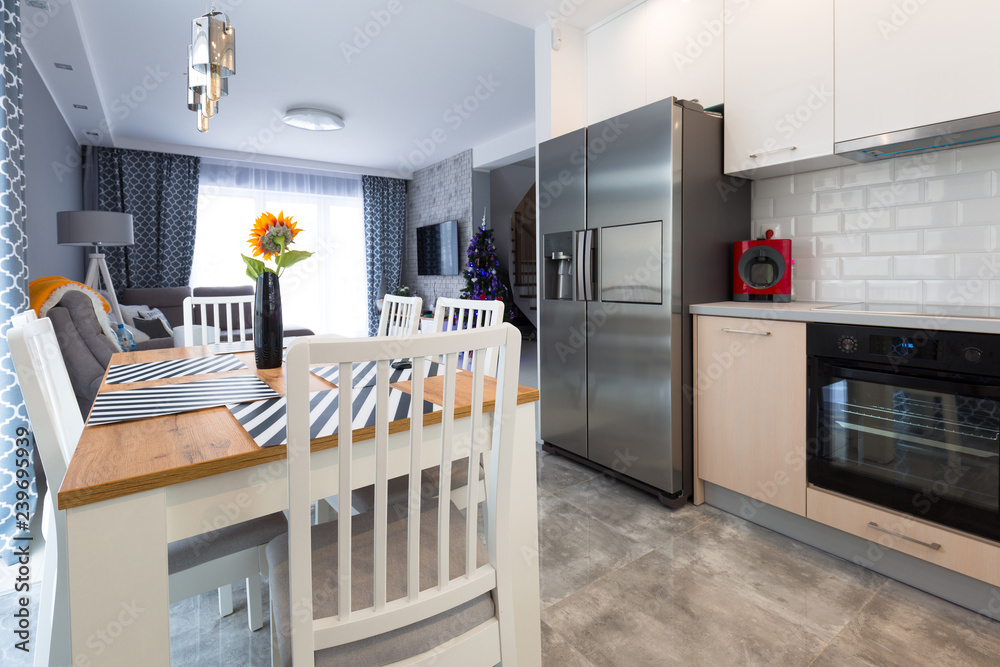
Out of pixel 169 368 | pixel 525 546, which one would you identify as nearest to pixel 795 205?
pixel 525 546

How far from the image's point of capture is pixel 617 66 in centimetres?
285

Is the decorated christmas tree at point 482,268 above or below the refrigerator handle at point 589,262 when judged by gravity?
above

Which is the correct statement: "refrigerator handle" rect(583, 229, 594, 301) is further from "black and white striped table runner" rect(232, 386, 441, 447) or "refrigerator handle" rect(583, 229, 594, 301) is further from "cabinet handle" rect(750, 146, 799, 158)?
"black and white striped table runner" rect(232, 386, 441, 447)

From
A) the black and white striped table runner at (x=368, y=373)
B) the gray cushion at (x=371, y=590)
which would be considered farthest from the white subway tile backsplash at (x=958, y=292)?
the gray cushion at (x=371, y=590)

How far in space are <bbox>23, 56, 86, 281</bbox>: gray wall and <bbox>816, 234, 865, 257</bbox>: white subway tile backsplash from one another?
13.5ft

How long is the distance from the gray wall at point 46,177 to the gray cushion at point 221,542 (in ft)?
9.62

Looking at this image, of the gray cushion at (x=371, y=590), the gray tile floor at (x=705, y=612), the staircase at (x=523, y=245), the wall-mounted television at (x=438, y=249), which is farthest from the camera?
the staircase at (x=523, y=245)

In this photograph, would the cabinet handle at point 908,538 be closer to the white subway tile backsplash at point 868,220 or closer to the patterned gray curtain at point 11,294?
the white subway tile backsplash at point 868,220

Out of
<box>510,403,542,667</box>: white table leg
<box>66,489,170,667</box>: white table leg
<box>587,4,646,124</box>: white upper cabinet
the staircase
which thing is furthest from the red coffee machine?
the staircase

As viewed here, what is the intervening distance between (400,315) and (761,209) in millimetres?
1839

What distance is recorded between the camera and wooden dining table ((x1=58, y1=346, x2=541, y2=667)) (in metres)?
0.76

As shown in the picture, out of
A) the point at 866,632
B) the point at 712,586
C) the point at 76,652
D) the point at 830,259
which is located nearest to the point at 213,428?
the point at 76,652

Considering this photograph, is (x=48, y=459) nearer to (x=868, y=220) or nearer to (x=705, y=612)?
(x=705, y=612)

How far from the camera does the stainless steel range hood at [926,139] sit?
171 cm
